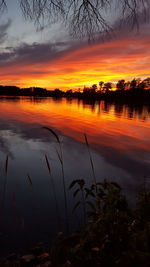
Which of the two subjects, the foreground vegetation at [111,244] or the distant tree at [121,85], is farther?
the distant tree at [121,85]

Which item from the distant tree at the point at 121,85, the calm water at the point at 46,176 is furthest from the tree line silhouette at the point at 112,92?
the calm water at the point at 46,176

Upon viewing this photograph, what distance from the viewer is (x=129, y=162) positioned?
827 centimetres

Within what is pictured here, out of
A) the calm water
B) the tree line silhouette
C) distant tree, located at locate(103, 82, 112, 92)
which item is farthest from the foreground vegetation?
distant tree, located at locate(103, 82, 112, 92)

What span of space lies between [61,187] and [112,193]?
3.52m

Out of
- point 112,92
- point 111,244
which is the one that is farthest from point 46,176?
point 112,92

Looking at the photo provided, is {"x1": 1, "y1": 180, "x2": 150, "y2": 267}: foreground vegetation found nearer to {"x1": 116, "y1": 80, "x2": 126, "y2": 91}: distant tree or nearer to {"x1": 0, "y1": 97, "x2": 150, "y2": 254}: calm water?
{"x1": 0, "y1": 97, "x2": 150, "y2": 254}: calm water

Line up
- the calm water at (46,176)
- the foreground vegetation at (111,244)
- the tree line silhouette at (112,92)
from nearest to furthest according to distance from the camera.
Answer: the foreground vegetation at (111,244)
the calm water at (46,176)
the tree line silhouette at (112,92)

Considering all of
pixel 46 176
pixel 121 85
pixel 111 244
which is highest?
pixel 121 85

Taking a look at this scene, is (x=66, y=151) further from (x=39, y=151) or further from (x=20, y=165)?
(x=20, y=165)

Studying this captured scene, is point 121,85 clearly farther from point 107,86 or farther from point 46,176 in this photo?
point 46,176

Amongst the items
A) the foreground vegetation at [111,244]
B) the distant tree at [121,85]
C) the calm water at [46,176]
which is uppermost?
the distant tree at [121,85]

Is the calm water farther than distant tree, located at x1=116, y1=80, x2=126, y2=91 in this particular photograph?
No

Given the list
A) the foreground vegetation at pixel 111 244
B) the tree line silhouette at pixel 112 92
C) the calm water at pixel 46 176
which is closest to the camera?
the foreground vegetation at pixel 111 244

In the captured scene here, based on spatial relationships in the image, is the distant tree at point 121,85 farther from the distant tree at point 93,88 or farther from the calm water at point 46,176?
the calm water at point 46,176
